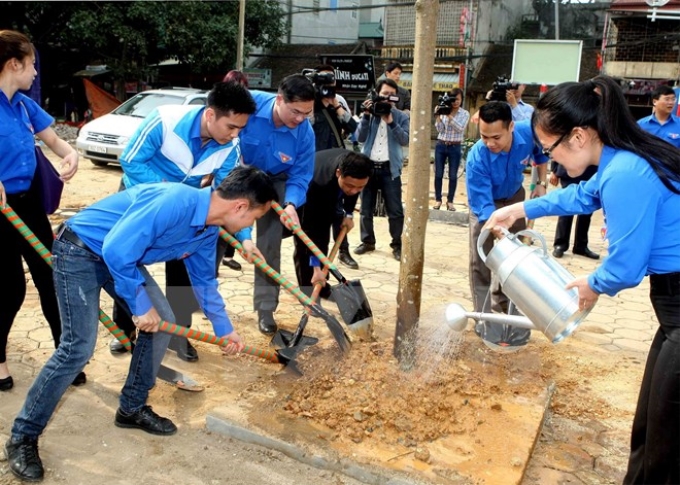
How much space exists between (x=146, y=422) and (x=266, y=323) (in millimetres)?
1442

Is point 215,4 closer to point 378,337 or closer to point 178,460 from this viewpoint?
point 378,337

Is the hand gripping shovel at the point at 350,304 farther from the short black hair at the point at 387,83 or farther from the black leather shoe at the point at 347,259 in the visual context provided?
the short black hair at the point at 387,83

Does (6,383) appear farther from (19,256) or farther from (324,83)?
(324,83)

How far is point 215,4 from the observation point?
1994 centimetres

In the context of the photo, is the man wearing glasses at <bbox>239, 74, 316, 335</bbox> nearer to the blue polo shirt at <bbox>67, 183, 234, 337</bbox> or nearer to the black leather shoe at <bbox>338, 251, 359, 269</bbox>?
the blue polo shirt at <bbox>67, 183, 234, 337</bbox>

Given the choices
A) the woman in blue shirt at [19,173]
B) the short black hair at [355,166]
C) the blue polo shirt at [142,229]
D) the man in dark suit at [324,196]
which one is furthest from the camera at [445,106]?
the blue polo shirt at [142,229]

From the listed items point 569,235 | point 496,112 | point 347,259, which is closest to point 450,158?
point 569,235

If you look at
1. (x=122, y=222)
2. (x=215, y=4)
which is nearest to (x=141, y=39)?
(x=215, y=4)

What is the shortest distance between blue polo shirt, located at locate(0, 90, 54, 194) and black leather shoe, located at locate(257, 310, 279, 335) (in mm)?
1814

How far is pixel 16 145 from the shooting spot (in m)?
3.16

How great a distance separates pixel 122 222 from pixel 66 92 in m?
22.0

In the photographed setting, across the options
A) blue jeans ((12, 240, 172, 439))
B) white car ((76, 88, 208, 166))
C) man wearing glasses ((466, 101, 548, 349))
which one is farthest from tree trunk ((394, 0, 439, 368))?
white car ((76, 88, 208, 166))

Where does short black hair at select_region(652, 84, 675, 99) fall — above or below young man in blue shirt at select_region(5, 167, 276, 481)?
above

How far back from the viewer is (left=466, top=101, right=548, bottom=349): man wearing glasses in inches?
156
